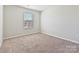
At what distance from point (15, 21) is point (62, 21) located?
2.46 ft

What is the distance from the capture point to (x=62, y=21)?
171 cm

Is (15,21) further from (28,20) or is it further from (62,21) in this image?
(62,21)

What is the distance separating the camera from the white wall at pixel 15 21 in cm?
165

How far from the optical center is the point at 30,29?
A: 1760 millimetres

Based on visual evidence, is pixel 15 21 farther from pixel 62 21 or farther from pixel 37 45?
pixel 62 21

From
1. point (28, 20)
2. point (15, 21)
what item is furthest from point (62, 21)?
point (15, 21)

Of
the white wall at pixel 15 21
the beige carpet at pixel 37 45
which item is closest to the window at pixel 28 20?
the white wall at pixel 15 21

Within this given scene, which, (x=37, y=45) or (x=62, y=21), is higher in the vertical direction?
(x=62, y=21)

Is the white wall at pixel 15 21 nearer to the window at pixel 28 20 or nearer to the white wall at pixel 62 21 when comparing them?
the window at pixel 28 20

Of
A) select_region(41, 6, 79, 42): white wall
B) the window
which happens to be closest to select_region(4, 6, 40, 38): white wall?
the window

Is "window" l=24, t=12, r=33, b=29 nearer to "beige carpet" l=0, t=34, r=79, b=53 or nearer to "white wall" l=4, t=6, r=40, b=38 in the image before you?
"white wall" l=4, t=6, r=40, b=38

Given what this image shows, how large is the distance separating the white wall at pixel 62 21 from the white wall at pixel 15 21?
15cm
